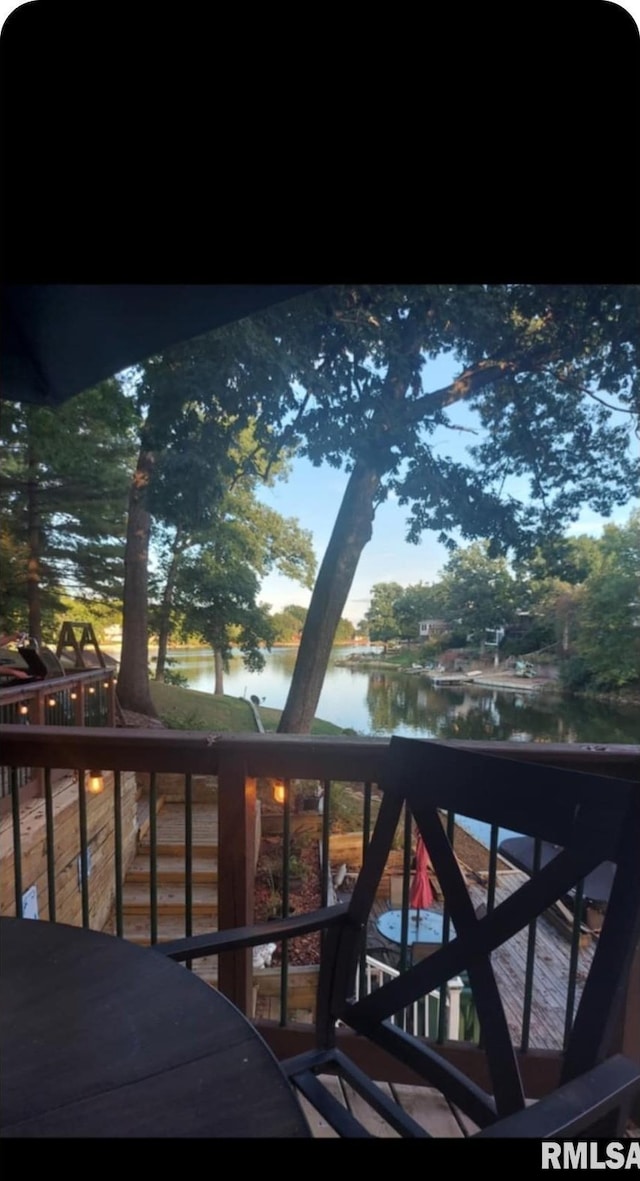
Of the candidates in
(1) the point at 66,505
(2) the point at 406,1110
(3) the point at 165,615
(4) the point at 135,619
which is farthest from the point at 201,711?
(2) the point at 406,1110

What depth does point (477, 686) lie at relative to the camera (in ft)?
23.3

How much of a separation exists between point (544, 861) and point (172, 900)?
13.5ft

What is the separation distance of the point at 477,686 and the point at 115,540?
6.32 meters

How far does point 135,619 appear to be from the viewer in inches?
317

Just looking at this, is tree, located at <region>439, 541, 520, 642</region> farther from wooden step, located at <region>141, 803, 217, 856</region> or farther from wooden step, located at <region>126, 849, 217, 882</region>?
wooden step, located at <region>126, 849, 217, 882</region>

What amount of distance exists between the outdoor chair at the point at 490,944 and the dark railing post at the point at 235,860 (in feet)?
1.46

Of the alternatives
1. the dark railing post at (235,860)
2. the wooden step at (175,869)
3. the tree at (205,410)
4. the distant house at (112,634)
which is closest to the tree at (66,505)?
the distant house at (112,634)

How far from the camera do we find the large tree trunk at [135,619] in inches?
312

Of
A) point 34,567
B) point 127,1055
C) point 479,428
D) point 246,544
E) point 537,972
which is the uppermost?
point 479,428

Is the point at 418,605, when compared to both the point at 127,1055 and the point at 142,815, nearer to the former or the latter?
the point at 142,815

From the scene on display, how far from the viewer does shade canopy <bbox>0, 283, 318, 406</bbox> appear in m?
1.43

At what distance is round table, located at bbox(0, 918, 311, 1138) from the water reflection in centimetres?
558
